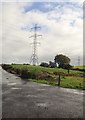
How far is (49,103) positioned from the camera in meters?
16.2

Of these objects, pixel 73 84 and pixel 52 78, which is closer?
pixel 73 84

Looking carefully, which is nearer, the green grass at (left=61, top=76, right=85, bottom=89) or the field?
the green grass at (left=61, top=76, right=85, bottom=89)

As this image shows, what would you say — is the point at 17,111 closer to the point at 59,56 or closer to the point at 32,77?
the point at 32,77

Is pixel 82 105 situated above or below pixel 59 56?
below

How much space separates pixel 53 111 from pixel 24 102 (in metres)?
3.13

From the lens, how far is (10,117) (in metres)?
12.0

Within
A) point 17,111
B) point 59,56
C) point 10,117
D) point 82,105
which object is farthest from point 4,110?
point 59,56

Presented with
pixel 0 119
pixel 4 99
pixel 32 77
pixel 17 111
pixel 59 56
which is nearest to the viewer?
pixel 0 119

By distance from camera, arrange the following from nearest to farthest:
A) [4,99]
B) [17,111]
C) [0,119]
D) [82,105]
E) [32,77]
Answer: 1. [0,119]
2. [17,111]
3. [82,105]
4. [4,99]
5. [32,77]

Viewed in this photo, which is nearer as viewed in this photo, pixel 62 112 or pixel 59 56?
pixel 62 112

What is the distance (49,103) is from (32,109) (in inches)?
92.7

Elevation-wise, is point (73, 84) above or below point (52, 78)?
below

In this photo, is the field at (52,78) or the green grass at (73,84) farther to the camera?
the field at (52,78)

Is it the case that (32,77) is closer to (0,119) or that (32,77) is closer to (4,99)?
(4,99)
